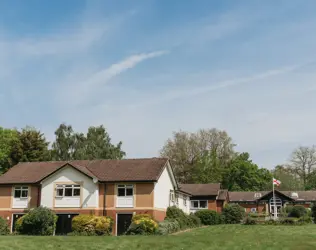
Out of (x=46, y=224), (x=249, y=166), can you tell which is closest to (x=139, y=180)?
(x=46, y=224)

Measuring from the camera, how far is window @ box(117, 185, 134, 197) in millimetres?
A: 35356

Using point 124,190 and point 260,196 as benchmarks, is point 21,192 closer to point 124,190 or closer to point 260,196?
point 124,190

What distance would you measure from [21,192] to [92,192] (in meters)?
6.95

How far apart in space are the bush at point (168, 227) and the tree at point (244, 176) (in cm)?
4424

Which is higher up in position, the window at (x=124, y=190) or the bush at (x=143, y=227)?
the window at (x=124, y=190)

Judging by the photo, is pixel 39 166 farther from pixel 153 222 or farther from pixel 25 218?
pixel 153 222

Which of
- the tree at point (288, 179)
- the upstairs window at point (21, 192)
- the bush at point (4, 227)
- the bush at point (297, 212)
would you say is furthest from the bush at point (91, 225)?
the tree at point (288, 179)

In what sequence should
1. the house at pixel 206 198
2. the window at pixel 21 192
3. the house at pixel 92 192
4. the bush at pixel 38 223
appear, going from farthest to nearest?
1. the house at pixel 206 198
2. the window at pixel 21 192
3. the house at pixel 92 192
4. the bush at pixel 38 223

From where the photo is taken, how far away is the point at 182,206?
46.8m

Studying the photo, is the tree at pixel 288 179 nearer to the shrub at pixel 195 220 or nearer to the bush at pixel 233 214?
the bush at pixel 233 214

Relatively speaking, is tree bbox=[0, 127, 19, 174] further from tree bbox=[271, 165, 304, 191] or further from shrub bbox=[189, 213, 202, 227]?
tree bbox=[271, 165, 304, 191]

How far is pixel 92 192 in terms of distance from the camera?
3531cm

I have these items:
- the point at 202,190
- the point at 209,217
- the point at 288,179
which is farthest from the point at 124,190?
the point at 288,179

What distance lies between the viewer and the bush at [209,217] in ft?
150
